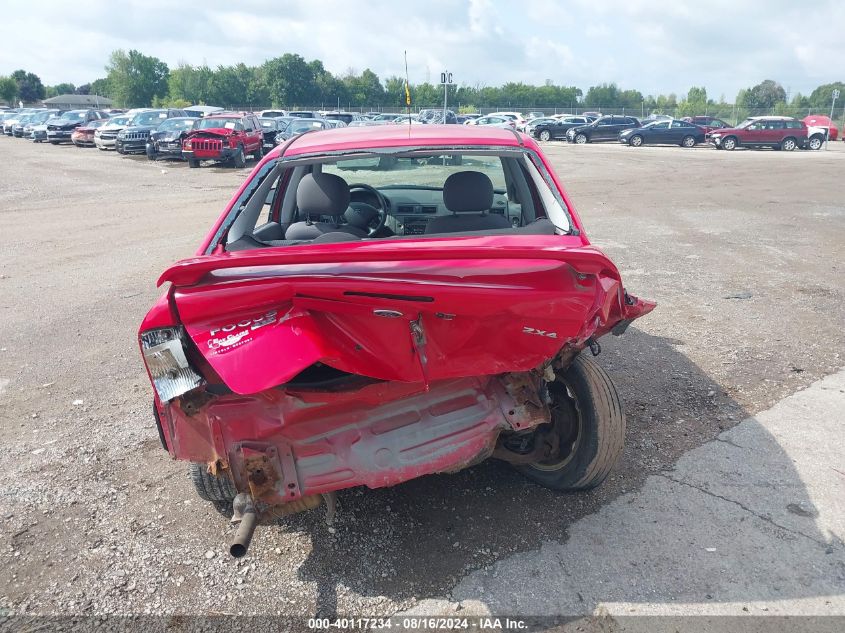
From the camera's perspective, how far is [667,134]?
3103 cm

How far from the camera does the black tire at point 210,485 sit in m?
2.94

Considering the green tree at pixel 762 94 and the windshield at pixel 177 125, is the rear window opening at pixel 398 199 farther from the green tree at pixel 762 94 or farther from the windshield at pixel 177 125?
the green tree at pixel 762 94

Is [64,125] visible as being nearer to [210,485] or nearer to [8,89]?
[210,485]

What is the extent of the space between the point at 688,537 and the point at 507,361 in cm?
Answer: 130

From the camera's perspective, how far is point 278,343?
216 cm

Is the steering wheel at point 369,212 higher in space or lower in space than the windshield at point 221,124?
lower

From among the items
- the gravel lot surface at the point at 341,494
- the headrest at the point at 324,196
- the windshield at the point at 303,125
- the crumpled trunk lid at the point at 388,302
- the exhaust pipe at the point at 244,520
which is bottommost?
the gravel lot surface at the point at 341,494

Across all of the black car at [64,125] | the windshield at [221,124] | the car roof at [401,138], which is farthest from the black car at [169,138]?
the car roof at [401,138]

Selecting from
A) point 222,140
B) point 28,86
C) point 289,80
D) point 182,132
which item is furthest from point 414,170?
point 28,86

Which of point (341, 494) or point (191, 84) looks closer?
point (341, 494)

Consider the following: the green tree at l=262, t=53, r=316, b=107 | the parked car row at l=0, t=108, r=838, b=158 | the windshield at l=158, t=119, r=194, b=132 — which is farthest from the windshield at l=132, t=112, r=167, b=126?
the green tree at l=262, t=53, r=316, b=107

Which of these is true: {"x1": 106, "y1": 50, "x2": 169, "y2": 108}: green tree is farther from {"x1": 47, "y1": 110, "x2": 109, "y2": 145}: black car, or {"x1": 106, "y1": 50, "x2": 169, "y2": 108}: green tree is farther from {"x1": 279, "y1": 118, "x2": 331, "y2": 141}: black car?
{"x1": 279, "y1": 118, "x2": 331, "y2": 141}: black car

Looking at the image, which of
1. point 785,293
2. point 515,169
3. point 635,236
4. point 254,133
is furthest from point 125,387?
point 254,133

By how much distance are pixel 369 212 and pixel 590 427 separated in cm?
229
